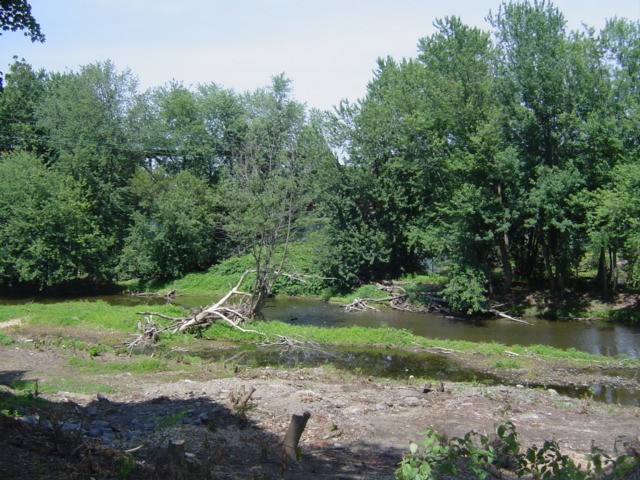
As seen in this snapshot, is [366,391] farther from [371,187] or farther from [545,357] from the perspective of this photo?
[371,187]

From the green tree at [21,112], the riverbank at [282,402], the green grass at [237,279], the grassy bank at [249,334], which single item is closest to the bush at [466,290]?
the grassy bank at [249,334]

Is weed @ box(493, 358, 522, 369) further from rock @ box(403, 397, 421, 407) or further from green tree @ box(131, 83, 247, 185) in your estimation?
green tree @ box(131, 83, 247, 185)

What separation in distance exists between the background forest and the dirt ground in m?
11.5

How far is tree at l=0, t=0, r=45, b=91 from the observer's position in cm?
1084

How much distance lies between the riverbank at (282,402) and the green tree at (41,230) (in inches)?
607

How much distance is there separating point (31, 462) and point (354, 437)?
6248mm

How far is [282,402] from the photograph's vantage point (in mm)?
13664

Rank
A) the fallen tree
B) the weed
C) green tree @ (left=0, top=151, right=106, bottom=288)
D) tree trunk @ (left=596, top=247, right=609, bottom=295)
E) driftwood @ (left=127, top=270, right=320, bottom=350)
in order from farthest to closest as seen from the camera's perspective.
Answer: green tree @ (left=0, top=151, right=106, bottom=288), the fallen tree, tree trunk @ (left=596, top=247, right=609, bottom=295), driftwood @ (left=127, top=270, right=320, bottom=350), the weed

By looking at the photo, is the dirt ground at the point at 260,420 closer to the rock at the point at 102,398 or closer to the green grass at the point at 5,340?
the rock at the point at 102,398

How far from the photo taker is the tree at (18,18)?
35.6 ft

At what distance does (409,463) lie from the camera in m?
5.33

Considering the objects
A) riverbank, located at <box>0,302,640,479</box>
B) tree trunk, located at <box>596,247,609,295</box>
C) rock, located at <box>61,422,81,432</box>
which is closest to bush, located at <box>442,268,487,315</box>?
tree trunk, located at <box>596,247,609,295</box>

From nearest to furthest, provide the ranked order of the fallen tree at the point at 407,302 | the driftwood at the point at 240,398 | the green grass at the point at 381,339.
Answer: the driftwood at the point at 240,398 < the green grass at the point at 381,339 < the fallen tree at the point at 407,302

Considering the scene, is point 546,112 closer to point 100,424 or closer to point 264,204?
point 264,204
